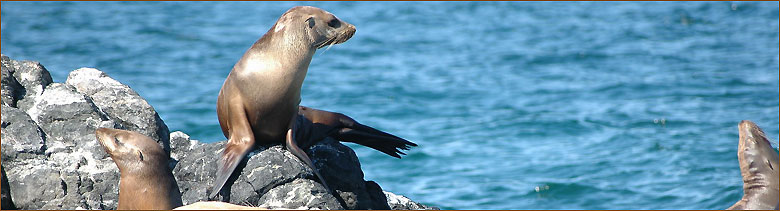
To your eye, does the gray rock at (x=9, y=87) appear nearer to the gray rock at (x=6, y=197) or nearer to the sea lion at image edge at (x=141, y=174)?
the gray rock at (x=6, y=197)

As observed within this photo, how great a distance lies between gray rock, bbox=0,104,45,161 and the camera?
5.99 metres

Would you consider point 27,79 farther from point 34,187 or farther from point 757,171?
point 757,171

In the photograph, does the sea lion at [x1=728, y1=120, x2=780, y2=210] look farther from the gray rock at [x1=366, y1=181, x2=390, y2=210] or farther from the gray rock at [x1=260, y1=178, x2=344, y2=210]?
the gray rock at [x1=260, y1=178, x2=344, y2=210]

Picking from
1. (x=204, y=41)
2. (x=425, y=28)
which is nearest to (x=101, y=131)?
(x=204, y=41)

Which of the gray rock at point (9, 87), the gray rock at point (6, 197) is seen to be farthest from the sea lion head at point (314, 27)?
the gray rock at point (6, 197)

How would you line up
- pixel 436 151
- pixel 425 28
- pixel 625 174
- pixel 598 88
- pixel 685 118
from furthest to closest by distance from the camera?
pixel 425 28, pixel 598 88, pixel 685 118, pixel 436 151, pixel 625 174

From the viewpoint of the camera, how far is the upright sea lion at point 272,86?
6.31 metres

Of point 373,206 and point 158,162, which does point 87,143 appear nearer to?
point 158,162

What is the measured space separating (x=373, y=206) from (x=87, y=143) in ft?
5.62

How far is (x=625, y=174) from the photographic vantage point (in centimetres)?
1277

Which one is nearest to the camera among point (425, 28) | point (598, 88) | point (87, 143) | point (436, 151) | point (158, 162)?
point (158, 162)

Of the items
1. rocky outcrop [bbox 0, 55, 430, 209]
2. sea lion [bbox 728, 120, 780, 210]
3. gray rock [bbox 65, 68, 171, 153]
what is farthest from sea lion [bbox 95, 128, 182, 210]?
sea lion [bbox 728, 120, 780, 210]

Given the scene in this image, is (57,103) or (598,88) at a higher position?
(598,88)

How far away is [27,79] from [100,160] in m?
0.80
